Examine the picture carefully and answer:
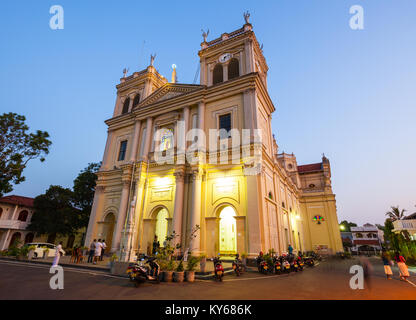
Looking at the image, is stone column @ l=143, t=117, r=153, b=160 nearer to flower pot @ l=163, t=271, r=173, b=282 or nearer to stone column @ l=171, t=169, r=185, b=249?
stone column @ l=171, t=169, r=185, b=249

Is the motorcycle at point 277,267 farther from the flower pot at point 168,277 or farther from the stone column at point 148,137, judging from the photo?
the stone column at point 148,137

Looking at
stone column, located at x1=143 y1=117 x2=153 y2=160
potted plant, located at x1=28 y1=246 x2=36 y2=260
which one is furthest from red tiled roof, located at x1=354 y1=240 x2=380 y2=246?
potted plant, located at x1=28 y1=246 x2=36 y2=260

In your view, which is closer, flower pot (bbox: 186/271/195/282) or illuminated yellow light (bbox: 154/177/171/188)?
flower pot (bbox: 186/271/195/282)

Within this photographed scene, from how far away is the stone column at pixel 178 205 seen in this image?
15150 millimetres

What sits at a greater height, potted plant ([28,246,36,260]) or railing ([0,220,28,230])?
railing ([0,220,28,230])

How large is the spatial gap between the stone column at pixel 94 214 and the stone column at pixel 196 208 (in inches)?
408

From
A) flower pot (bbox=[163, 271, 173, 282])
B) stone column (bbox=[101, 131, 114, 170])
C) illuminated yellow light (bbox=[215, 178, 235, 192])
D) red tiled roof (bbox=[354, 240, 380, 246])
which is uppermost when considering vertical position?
stone column (bbox=[101, 131, 114, 170])

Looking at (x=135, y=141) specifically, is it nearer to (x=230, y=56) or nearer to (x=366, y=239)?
→ (x=230, y=56)

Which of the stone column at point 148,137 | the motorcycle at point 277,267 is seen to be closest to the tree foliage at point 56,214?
the stone column at point 148,137

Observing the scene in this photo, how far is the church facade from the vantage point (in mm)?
14531

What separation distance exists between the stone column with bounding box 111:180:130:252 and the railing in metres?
20.3
